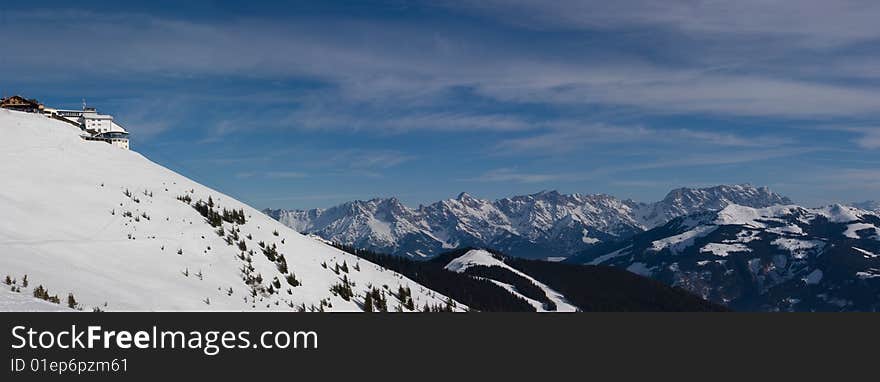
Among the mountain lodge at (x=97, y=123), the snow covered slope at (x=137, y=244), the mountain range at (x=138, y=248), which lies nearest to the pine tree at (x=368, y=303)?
the mountain range at (x=138, y=248)

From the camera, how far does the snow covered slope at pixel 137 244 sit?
29250mm

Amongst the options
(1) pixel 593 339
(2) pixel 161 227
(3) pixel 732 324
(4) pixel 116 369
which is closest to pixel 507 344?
(1) pixel 593 339

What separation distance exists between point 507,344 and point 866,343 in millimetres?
12695

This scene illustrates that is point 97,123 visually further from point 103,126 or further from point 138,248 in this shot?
point 138,248

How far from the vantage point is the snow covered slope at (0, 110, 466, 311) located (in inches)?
1152

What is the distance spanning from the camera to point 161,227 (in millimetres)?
43312

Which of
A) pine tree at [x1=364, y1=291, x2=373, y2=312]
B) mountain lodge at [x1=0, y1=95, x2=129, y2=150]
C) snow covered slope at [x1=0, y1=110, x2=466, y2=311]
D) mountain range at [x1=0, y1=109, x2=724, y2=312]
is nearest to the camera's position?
mountain range at [x1=0, y1=109, x2=724, y2=312]

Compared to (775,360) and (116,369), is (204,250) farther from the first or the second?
(775,360)

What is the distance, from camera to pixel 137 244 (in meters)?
38.2

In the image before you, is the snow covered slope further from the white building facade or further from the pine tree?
the white building facade

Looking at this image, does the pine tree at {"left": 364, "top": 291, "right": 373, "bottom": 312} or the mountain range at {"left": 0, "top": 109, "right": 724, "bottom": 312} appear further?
the pine tree at {"left": 364, "top": 291, "right": 373, "bottom": 312}

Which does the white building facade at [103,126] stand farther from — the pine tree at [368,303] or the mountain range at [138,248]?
the pine tree at [368,303]

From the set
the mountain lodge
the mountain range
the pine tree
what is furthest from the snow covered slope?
the mountain lodge

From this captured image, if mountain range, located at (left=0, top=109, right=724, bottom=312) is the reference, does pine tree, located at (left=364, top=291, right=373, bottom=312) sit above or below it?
below
